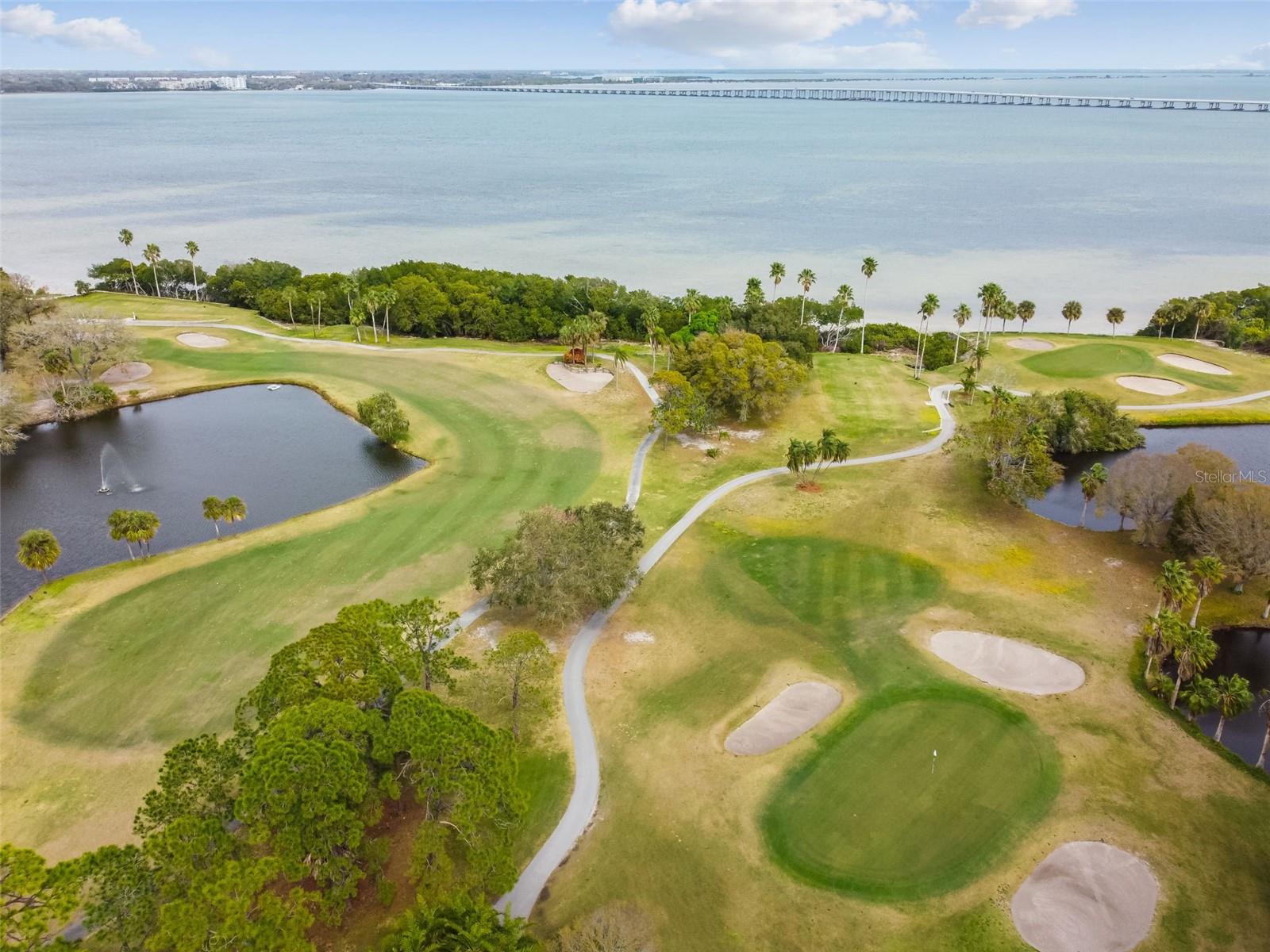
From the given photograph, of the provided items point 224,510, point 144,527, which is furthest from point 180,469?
point 144,527

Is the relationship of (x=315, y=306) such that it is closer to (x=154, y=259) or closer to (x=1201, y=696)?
(x=154, y=259)

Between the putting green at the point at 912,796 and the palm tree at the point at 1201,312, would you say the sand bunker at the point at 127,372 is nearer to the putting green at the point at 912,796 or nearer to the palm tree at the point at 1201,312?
the putting green at the point at 912,796

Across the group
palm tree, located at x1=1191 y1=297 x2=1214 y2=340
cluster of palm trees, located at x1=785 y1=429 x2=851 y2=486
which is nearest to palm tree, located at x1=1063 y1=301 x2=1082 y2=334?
palm tree, located at x1=1191 y1=297 x2=1214 y2=340

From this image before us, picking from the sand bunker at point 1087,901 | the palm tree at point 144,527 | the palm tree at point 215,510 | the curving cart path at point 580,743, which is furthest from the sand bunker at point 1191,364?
the palm tree at point 144,527

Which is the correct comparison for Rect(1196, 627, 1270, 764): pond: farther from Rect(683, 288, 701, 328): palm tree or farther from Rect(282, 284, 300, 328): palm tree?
Rect(282, 284, 300, 328): palm tree

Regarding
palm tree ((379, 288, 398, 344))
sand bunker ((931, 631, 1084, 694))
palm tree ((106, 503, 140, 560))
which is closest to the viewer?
sand bunker ((931, 631, 1084, 694))

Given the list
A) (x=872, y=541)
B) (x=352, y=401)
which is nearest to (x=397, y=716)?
(x=872, y=541)
